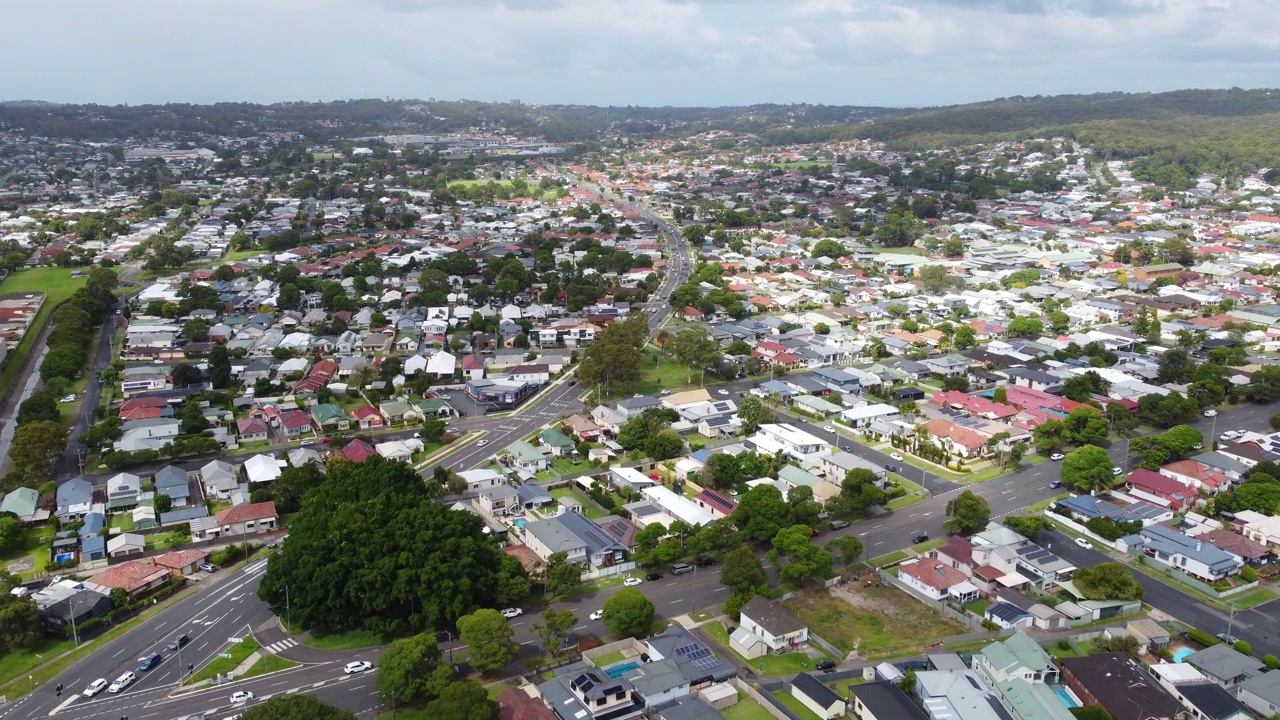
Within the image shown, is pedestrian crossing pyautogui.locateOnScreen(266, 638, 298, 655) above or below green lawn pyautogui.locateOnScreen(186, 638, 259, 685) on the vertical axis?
below

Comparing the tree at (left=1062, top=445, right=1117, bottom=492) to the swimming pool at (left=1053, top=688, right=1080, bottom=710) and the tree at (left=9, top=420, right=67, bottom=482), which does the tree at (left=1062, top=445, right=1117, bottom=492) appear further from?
the tree at (left=9, top=420, right=67, bottom=482)

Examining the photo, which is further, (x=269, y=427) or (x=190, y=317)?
(x=190, y=317)

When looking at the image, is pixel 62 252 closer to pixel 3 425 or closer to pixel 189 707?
pixel 3 425

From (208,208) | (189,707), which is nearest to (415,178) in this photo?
(208,208)

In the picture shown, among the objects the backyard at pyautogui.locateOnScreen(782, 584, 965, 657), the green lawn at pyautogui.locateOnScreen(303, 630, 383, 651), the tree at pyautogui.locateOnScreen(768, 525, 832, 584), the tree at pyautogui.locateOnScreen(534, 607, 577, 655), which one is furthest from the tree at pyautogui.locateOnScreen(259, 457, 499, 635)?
the backyard at pyautogui.locateOnScreen(782, 584, 965, 657)

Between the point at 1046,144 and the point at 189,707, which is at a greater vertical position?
the point at 1046,144

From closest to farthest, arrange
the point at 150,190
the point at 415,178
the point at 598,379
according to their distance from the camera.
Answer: the point at 598,379, the point at 150,190, the point at 415,178

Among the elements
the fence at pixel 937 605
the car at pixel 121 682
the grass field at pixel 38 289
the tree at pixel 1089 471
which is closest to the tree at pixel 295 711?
the car at pixel 121 682
